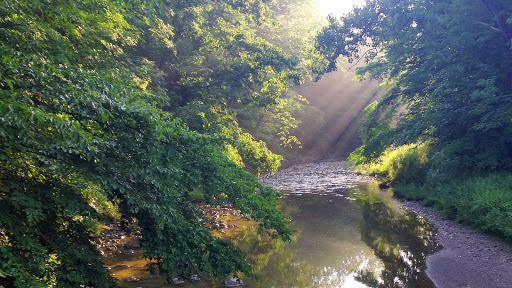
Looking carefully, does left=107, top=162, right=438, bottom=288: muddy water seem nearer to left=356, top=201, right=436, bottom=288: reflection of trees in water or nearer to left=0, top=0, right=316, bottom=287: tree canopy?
left=356, top=201, right=436, bottom=288: reflection of trees in water

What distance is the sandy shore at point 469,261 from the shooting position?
339 inches

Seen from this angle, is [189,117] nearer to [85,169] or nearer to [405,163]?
[85,169]

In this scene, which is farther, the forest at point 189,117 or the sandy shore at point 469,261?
the sandy shore at point 469,261

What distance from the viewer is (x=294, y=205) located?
721 inches

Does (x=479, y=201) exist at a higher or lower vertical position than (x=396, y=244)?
higher

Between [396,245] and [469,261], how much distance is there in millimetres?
2334

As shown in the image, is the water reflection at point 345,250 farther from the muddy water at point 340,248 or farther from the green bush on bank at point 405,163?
the green bush on bank at point 405,163

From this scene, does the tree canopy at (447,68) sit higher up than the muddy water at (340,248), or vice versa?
the tree canopy at (447,68)

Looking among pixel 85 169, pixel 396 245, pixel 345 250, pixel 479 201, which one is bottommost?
pixel 396 245

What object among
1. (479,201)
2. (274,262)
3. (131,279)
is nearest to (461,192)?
(479,201)

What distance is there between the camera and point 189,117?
1269 cm

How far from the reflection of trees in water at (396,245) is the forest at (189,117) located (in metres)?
1.82

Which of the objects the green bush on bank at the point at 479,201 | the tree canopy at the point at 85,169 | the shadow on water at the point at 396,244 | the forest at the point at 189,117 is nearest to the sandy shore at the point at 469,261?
the shadow on water at the point at 396,244

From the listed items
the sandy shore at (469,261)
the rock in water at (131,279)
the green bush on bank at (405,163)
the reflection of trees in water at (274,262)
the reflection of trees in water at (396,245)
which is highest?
the green bush on bank at (405,163)
